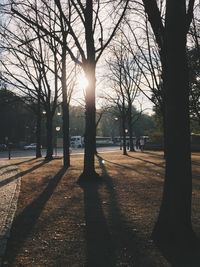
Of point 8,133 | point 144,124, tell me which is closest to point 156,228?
point 8,133

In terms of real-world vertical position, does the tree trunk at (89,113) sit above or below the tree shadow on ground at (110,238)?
above

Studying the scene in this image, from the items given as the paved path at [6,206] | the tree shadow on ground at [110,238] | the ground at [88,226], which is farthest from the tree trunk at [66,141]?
the tree shadow on ground at [110,238]

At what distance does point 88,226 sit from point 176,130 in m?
2.47

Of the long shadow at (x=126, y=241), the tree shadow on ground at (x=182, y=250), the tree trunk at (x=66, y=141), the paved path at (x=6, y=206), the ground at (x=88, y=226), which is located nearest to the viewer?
the tree shadow on ground at (x=182, y=250)

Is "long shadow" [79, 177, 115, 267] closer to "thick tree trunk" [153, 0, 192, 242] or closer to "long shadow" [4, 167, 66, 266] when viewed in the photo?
"thick tree trunk" [153, 0, 192, 242]

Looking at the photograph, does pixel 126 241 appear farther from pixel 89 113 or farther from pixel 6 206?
pixel 89 113

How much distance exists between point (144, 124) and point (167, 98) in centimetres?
10939

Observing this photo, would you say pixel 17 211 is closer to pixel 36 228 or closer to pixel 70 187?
pixel 36 228

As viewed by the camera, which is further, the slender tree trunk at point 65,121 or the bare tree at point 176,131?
the slender tree trunk at point 65,121

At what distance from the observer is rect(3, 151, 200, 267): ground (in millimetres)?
5926

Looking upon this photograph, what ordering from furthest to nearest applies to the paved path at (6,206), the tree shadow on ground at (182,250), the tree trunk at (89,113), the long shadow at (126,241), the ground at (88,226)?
the tree trunk at (89,113) < the paved path at (6,206) < the ground at (88,226) < the long shadow at (126,241) < the tree shadow on ground at (182,250)

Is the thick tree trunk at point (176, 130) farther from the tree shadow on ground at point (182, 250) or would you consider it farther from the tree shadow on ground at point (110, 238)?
the tree shadow on ground at point (110, 238)

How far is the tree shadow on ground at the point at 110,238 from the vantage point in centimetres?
577

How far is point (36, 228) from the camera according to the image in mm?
7906
